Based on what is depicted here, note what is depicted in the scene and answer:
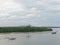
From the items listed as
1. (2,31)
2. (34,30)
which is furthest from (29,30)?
(2,31)

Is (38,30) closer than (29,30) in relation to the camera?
No

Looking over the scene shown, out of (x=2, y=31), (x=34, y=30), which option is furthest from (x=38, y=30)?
(x=2, y=31)

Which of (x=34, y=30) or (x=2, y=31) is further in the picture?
(x=34, y=30)

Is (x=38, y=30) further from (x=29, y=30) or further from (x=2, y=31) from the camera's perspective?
(x=2, y=31)

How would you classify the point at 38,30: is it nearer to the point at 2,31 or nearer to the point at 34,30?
the point at 34,30

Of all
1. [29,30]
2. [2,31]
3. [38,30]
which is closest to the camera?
[2,31]

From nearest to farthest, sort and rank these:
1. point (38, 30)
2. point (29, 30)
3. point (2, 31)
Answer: point (2, 31)
point (29, 30)
point (38, 30)
